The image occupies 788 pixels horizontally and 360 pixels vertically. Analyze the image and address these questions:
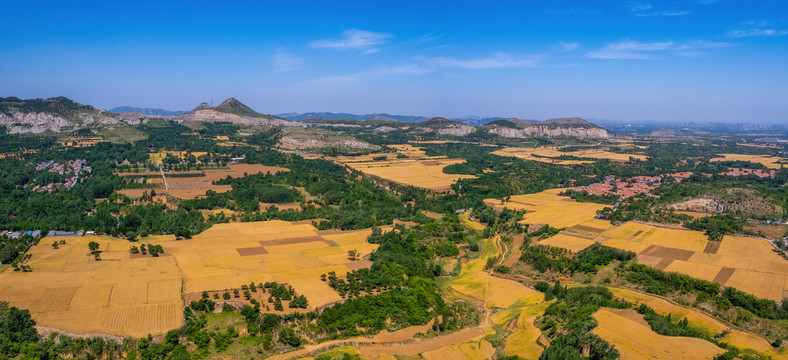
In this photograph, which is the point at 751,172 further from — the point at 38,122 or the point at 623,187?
the point at 38,122

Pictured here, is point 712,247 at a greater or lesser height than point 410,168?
lesser

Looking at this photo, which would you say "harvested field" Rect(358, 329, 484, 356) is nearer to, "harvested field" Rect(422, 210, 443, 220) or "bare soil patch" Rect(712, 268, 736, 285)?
"bare soil patch" Rect(712, 268, 736, 285)

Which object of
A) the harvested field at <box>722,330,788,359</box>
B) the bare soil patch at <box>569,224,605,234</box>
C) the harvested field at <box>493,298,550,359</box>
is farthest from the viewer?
the bare soil patch at <box>569,224,605,234</box>

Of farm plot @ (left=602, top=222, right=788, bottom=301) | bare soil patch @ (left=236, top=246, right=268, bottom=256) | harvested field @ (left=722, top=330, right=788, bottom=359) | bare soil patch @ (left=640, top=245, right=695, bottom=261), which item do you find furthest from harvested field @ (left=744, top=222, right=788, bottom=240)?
bare soil patch @ (left=236, top=246, right=268, bottom=256)

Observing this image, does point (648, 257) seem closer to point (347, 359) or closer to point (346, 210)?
point (347, 359)

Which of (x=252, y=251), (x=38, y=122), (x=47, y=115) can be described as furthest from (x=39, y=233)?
(x=47, y=115)

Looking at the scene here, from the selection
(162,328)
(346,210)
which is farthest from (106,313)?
(346,210)

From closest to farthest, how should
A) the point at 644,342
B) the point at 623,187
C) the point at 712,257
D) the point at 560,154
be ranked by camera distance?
1. the point at 644,342
2. the point at 712,257
3. the point at 623,187
4. the point at 560,154
